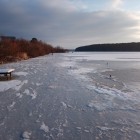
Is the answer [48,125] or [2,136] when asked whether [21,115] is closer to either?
[48,125]

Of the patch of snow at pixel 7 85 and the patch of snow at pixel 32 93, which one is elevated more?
the patch of snow at pixel 32 93

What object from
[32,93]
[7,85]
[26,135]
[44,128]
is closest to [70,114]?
[44,128]

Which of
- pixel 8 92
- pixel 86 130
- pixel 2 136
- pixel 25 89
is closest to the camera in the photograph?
pixel 2 136

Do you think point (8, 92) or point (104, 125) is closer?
point (104, 125)

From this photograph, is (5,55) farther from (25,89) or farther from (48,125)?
(48,125)

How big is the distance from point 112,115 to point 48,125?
2138mm

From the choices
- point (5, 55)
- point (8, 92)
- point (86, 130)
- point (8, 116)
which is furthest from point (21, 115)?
point (5, 55)

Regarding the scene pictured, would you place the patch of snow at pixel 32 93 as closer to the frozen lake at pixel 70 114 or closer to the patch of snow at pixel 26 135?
the frozen lake at pixel 70 114

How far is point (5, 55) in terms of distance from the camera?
4256 cm

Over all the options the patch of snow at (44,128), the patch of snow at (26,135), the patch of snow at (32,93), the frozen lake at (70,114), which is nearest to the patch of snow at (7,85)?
the frozen lake at (70,114)

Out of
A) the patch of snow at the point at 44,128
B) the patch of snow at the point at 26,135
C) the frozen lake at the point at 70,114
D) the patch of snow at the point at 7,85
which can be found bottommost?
the patch of snow at the point at 7,85

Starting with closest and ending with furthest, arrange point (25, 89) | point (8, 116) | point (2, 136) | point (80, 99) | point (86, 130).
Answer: point (2, 136) → point (86, 130) → point (8, 116) → point (80, 99) → point (25, 89)

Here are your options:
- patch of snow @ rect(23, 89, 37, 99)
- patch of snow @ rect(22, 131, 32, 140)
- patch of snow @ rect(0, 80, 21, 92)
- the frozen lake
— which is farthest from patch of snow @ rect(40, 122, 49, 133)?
patch of snow @ rect(0, 80, 21, 92)

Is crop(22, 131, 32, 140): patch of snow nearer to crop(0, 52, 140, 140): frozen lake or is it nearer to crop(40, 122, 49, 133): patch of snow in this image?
crop(0, 52, 140, 140): frozen lake
